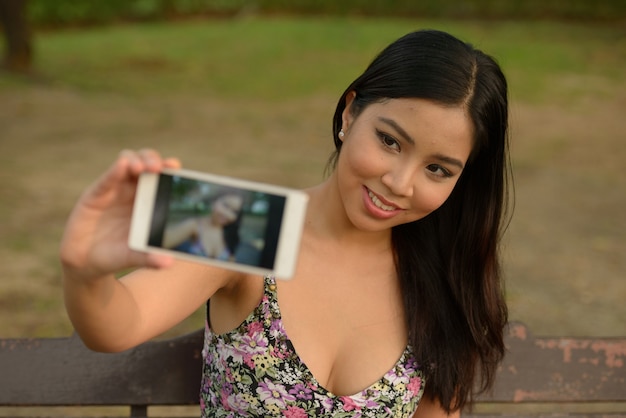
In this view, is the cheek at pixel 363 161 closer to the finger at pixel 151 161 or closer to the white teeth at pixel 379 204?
the white teeth at pixel 379 204

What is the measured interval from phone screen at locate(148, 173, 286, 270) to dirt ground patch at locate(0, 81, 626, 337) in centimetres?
295

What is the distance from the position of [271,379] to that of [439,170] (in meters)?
0.66

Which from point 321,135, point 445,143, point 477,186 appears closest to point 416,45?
point 445,143

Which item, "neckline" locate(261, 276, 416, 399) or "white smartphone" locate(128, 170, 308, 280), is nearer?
"white smartphone" locate(128, 170, 308, 280)

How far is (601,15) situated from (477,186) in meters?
20.4

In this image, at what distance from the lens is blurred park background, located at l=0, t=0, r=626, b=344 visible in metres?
6.55

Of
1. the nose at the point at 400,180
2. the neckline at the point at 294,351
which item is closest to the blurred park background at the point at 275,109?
the nose at the point at 400,180

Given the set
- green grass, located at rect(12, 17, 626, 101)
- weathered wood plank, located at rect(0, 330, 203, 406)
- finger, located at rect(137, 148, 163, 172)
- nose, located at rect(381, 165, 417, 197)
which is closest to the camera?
finger, located at rect(137, 148, 163, 172)

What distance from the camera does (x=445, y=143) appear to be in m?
2.15

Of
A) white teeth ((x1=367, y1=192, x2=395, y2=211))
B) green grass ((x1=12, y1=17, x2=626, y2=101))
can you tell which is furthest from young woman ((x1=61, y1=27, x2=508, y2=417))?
green grass ((x1=12, y1=17, x2=626, y2=101))

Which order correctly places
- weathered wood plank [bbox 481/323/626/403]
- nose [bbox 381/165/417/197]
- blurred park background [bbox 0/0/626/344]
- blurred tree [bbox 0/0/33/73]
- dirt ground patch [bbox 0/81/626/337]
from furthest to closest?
blurred tree [bbox 0/0/33/73]
blurred park background [bbox 0/0/626/344]
dirt ground patch [bbox 0/81/626/337]
weathered wood plank [bbox 481/323/626/403]
nose [bbox 381/165/417/197]

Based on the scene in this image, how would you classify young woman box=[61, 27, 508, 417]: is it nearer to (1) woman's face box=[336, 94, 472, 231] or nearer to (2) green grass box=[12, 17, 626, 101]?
(1) woman's face box=[336, 94, 472, 231]

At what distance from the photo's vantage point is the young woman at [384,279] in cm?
213

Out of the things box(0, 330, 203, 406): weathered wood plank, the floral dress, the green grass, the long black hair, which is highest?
the long black hair
